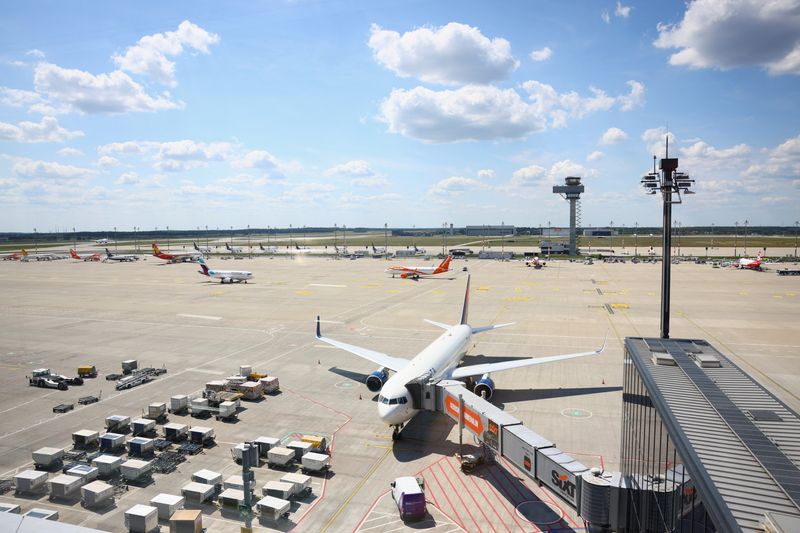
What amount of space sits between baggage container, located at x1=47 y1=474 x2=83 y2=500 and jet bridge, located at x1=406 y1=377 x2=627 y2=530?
19524mm

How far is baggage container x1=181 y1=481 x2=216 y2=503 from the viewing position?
24.5 meters

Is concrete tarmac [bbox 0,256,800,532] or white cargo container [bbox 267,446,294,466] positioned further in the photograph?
white cargo container [bbox 267,446,294,466]

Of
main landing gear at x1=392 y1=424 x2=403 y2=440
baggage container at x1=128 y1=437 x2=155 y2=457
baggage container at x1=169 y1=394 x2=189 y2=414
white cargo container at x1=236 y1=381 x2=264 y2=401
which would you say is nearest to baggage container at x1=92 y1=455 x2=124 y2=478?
baggage container at x1=128 y1=437 x2=155 y2=457

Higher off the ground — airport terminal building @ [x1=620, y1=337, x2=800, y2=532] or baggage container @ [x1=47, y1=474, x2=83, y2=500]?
airport terminal building @ [x1=620, y1=337, x2=800, y2=532]

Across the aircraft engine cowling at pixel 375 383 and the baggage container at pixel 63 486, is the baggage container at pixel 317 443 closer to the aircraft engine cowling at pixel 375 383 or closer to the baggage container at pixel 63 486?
the aircraft engine cowling at pixel 375 383

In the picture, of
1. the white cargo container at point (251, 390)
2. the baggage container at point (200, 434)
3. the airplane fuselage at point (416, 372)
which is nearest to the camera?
the airplane fuselage at point (416, 372)

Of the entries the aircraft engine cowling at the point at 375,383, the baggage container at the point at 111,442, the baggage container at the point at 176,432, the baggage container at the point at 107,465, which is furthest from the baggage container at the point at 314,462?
the baggage container at the point at 111,442

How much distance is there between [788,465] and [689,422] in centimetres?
297

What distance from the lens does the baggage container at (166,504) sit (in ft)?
75.9

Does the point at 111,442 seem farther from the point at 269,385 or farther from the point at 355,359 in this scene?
the point at 355,359

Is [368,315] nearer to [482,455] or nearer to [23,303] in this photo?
[482,455]

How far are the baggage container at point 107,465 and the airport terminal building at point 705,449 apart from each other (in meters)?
27.1

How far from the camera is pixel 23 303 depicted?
91.9 metres

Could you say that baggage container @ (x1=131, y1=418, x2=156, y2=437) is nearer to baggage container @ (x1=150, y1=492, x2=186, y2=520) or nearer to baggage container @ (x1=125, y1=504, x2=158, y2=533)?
baggage container @ (x1=150, y1=492, x2=186, y2=520)
